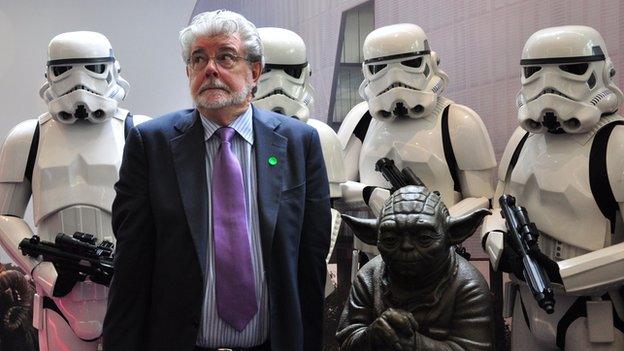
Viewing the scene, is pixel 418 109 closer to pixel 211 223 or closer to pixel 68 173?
pixel 68 173

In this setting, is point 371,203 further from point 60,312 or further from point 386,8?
point 386,8

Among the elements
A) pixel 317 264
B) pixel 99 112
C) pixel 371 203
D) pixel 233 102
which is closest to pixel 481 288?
pixel 317 264

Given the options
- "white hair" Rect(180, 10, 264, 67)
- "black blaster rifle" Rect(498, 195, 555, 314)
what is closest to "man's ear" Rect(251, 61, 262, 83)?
"white hair" Rect(180, 10, 264, 67)

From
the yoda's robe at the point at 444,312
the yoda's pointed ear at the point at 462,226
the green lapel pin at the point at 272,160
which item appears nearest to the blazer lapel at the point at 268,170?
the green lapel pin at the point at 272,160

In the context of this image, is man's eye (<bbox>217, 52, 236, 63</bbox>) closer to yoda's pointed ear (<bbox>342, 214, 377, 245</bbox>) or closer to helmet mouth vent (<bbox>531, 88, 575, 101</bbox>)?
yoda's pointed ear (<bbox>342, 214, 377, 245</bbox>)

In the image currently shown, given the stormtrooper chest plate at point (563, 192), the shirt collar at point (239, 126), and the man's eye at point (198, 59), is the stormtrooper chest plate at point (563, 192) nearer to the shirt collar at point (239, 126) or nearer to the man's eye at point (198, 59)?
the shirt collar at point (239, 126)

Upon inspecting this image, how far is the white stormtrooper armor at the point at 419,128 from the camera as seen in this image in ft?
12.9

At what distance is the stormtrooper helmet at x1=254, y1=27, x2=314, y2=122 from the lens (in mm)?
4051

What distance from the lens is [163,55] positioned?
16.7ft

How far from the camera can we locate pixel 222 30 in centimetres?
229

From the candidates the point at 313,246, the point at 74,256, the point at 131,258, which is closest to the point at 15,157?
the point at 74,256

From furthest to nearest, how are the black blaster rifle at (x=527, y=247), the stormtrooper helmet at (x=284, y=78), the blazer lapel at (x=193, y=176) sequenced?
the stormtrooper helmet at (x=284, y=78) → the black blaster rifle at (x=527, y=247) → the blazer lapel at (x=193, y=176)

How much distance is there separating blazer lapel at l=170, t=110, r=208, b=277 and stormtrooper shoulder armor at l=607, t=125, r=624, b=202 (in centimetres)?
164

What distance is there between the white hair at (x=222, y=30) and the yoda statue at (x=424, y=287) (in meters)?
0.53
